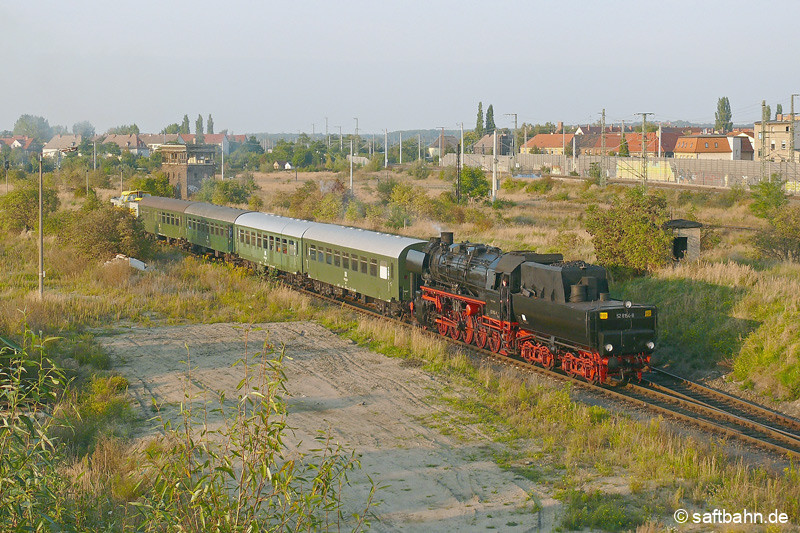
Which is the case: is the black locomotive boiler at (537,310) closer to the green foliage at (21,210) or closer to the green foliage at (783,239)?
the green foliage at (783,239)

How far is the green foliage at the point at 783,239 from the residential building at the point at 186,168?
6068 centimetres

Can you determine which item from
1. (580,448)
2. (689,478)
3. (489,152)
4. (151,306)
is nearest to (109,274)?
(151,306)

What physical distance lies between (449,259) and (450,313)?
5.53ft

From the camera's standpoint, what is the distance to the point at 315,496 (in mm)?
6375

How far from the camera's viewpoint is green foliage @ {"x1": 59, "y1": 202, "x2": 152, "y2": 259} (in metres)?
34.4

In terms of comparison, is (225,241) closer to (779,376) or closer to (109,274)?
(109,274)

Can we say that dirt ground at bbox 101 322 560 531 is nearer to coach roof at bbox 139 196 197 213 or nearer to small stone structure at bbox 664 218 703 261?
small stone structure at bbox 664 218 703 261

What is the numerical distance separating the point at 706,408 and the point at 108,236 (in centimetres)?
2820

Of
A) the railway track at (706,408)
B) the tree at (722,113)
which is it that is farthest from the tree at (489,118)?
the railway track at (706,408)

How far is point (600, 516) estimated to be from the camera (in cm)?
999

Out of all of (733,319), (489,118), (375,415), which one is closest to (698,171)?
(733,319)

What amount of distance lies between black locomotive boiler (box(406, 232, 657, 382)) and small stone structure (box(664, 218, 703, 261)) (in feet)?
25.8

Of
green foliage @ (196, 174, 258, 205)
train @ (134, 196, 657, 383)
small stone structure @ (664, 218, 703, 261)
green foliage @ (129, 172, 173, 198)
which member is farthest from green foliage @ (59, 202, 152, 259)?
green foliage @ (129, 172, 173, 198)

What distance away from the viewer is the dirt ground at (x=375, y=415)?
10516 mm
